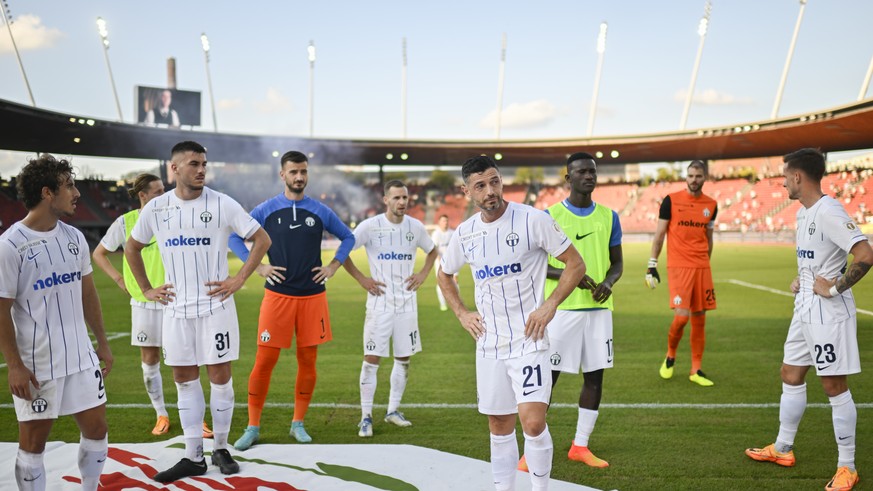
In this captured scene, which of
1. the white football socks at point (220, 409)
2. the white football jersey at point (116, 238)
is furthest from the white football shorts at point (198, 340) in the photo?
the white football jersey at point (116, 238)

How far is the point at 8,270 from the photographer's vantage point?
3.49 meters

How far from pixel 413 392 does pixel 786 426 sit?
4.00 meters

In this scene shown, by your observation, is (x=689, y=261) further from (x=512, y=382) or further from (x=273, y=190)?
(x=273, y=190)

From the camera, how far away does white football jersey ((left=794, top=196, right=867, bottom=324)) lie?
445 cm

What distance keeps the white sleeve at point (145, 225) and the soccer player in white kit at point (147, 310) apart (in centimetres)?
127

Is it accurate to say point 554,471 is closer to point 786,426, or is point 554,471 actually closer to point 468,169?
point 786,426

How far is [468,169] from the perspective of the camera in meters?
3.88

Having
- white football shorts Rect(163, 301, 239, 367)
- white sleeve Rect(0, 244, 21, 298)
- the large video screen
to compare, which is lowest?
white football shorts Rect(163, 301, 239, 367)

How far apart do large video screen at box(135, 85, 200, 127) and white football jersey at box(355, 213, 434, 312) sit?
4222cm

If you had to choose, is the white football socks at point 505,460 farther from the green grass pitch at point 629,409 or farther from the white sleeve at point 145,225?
the white sleeve at point 145,225

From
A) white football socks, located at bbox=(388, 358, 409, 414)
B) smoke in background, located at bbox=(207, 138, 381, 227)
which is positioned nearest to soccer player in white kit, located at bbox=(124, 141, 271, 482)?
white football socks, located at bbox=(388, 358, 409, 414)

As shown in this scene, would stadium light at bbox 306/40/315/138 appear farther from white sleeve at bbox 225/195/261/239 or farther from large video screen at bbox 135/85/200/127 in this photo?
white sleeve at bbox 225/195/261/239

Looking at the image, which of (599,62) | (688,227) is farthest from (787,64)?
(688,227)

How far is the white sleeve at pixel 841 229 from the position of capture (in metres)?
4.39
